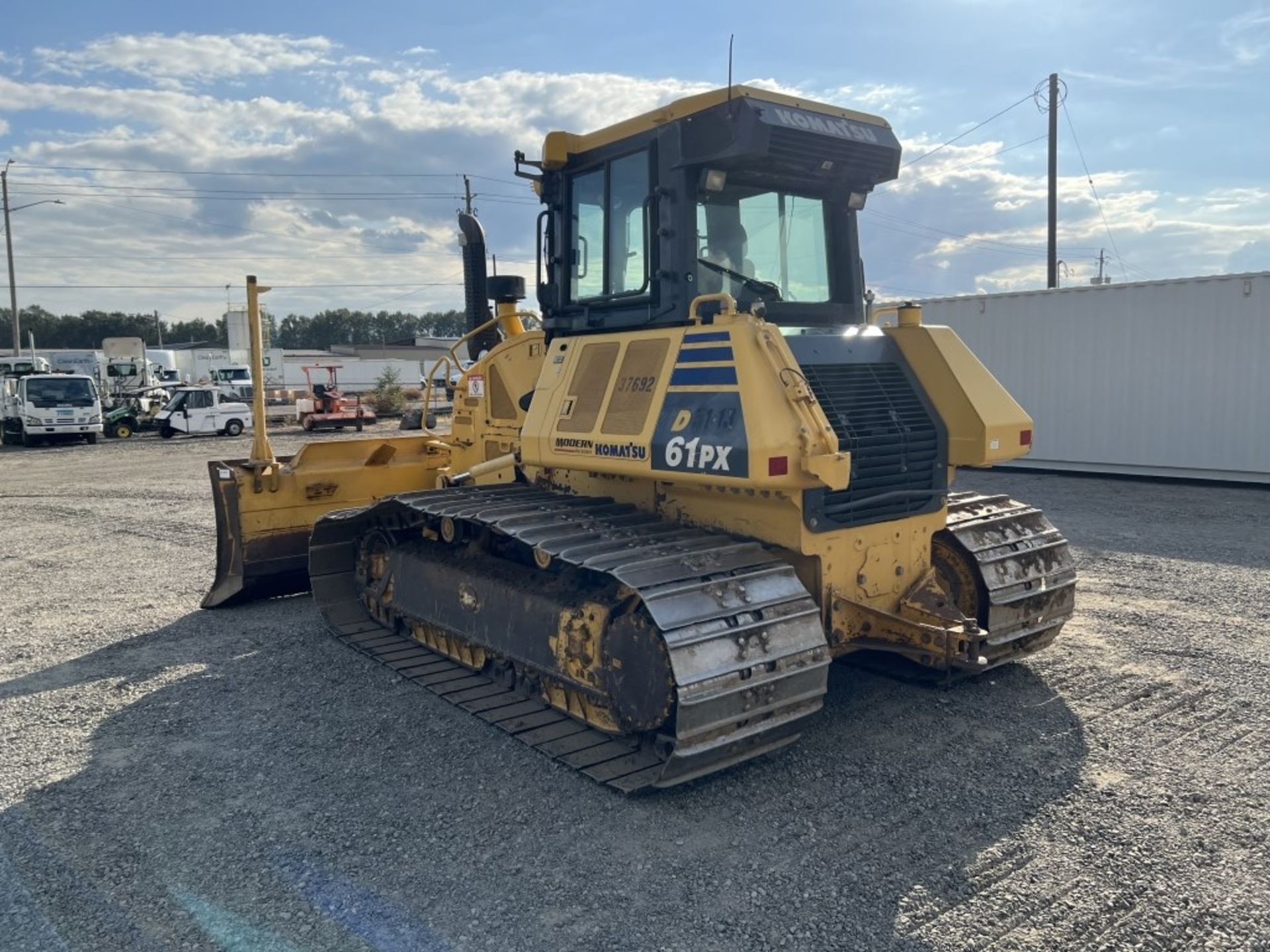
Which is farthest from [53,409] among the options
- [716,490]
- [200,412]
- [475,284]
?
[716,490]

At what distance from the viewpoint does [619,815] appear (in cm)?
426

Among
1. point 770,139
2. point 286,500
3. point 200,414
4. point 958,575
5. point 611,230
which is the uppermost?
point 770,139

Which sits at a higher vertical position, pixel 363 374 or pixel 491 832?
pixel 363 374

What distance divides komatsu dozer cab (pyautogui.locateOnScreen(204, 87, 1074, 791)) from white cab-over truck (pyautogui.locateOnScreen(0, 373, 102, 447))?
26262 mm

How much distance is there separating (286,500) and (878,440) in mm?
5071

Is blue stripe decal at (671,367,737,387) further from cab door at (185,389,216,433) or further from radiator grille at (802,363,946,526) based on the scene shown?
cab door at (185,389,216,433)

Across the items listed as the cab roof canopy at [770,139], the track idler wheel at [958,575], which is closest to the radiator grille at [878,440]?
the track idler wheel at [958,575]

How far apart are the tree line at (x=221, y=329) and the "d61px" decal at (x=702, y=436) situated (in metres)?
89.7

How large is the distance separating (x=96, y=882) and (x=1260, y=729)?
18.3 feet

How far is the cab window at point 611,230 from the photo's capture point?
17.9 feet

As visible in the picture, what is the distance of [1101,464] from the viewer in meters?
16.2

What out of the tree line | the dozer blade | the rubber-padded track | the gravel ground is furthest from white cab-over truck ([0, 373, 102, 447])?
the tree line

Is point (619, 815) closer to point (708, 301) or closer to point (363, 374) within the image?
point (708, 301)

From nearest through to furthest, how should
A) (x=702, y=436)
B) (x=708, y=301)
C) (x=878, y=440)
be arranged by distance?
(x=702, y=436)
(x=708, y=301)
(x=878, y=440)
